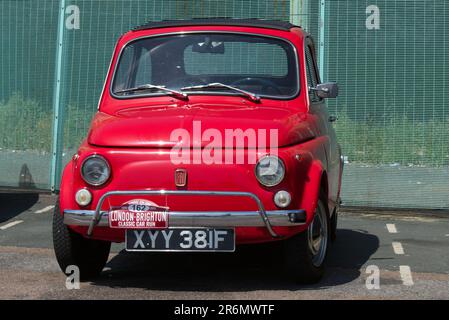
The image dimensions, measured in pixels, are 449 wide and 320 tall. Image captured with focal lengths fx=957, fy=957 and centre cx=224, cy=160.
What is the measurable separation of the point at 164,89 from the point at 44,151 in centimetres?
581

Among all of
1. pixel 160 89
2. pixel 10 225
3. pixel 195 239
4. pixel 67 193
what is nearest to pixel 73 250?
pixel 67 193

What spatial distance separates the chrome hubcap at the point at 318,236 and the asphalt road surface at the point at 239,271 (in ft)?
0.59

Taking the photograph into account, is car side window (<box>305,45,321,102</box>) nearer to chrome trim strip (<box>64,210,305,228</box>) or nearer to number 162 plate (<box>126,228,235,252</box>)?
chrome trim strip (<box>64,210,305,228</box>)

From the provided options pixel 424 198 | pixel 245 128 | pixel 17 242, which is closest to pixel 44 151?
pixel 17 242

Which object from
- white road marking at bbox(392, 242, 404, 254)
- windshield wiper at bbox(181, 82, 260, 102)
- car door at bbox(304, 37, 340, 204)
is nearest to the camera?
windshield wiper at bbox(181, 82, 260, 102)

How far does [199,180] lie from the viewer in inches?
247

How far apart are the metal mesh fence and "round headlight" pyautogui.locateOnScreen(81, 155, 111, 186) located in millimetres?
5881

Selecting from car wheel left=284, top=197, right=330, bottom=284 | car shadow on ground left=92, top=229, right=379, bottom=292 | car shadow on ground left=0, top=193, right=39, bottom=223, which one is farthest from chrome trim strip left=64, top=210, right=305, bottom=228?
car shadow on ground left=0, top=193, right=39, bottom=223

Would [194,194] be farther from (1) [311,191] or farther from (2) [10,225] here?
(2) [10,225]

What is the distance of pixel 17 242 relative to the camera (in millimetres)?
8836

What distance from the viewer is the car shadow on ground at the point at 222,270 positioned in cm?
677

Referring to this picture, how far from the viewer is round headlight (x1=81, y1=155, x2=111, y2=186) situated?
6.40m
